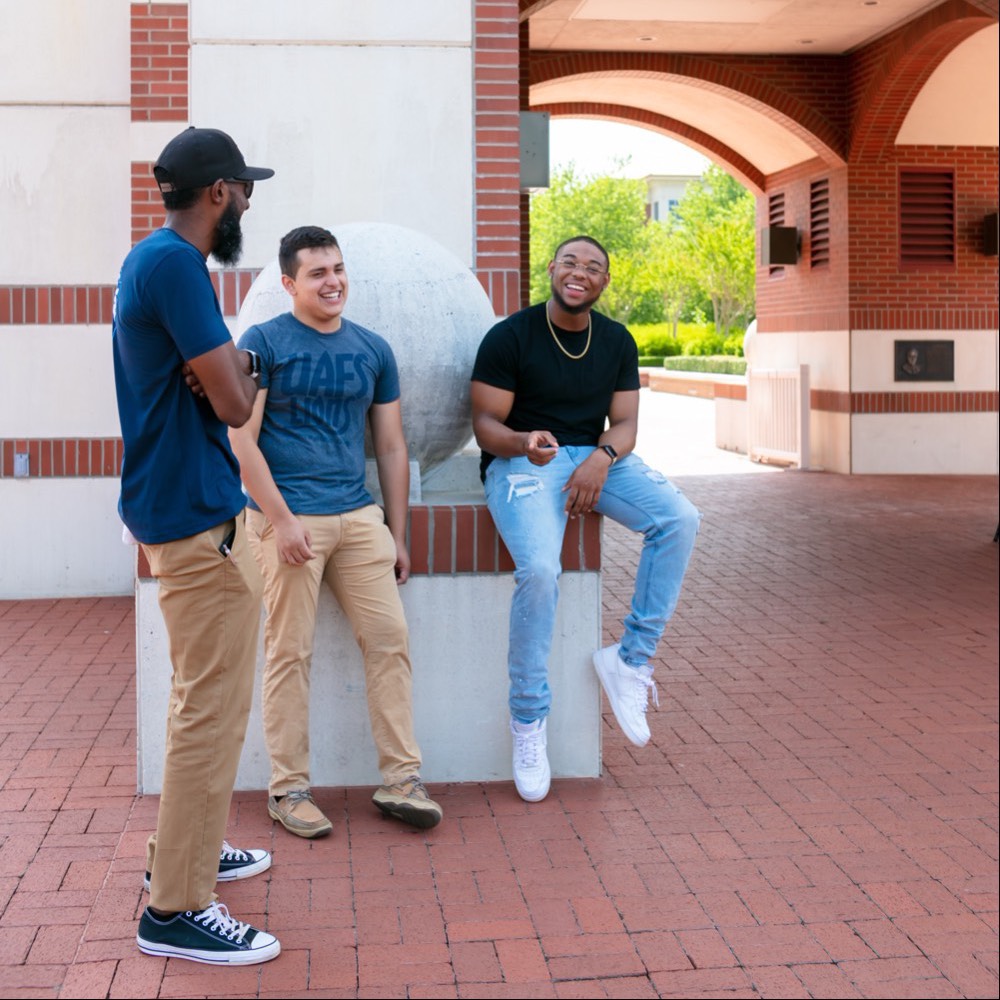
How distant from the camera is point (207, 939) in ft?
12.6

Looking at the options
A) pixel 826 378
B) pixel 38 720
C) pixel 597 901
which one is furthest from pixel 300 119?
pixel 826 378

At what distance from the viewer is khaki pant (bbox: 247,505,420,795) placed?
488cm

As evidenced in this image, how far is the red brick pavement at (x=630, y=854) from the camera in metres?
3.77

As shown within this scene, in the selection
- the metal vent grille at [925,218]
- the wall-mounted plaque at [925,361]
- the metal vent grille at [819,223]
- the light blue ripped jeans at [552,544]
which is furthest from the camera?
the metal vent grille at [819,223]

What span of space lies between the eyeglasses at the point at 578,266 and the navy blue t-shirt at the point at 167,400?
182cm

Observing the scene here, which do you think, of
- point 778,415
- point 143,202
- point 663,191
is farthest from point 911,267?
point 663,191

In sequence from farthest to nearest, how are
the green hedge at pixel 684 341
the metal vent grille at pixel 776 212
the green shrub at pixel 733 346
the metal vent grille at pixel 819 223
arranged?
the green hedge at pixel 684 341 < the green shrub at pixel 733 346 < the metal vent grille at pixel 776 212 < the metal vent grille at pixel 819 223

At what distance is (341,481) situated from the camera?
490 centimetres

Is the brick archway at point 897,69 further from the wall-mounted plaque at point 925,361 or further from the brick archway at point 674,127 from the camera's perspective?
the brick archway at point 674,127

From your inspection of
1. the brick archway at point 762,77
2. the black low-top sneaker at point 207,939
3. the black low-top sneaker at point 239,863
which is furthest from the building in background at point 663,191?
the black low-top sneaker at point 207,939

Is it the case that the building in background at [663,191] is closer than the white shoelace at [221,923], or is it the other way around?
the white shoelace at [221,923]

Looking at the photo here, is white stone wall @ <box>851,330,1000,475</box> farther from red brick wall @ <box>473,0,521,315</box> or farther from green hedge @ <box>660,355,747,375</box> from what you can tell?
green hedge @ <box>660,355,747,375</box>

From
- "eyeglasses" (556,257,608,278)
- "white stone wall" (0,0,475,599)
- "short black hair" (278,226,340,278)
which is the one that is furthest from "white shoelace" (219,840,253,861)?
"white stone wall" (0,0,475,599)

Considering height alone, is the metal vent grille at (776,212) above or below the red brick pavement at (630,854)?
above
